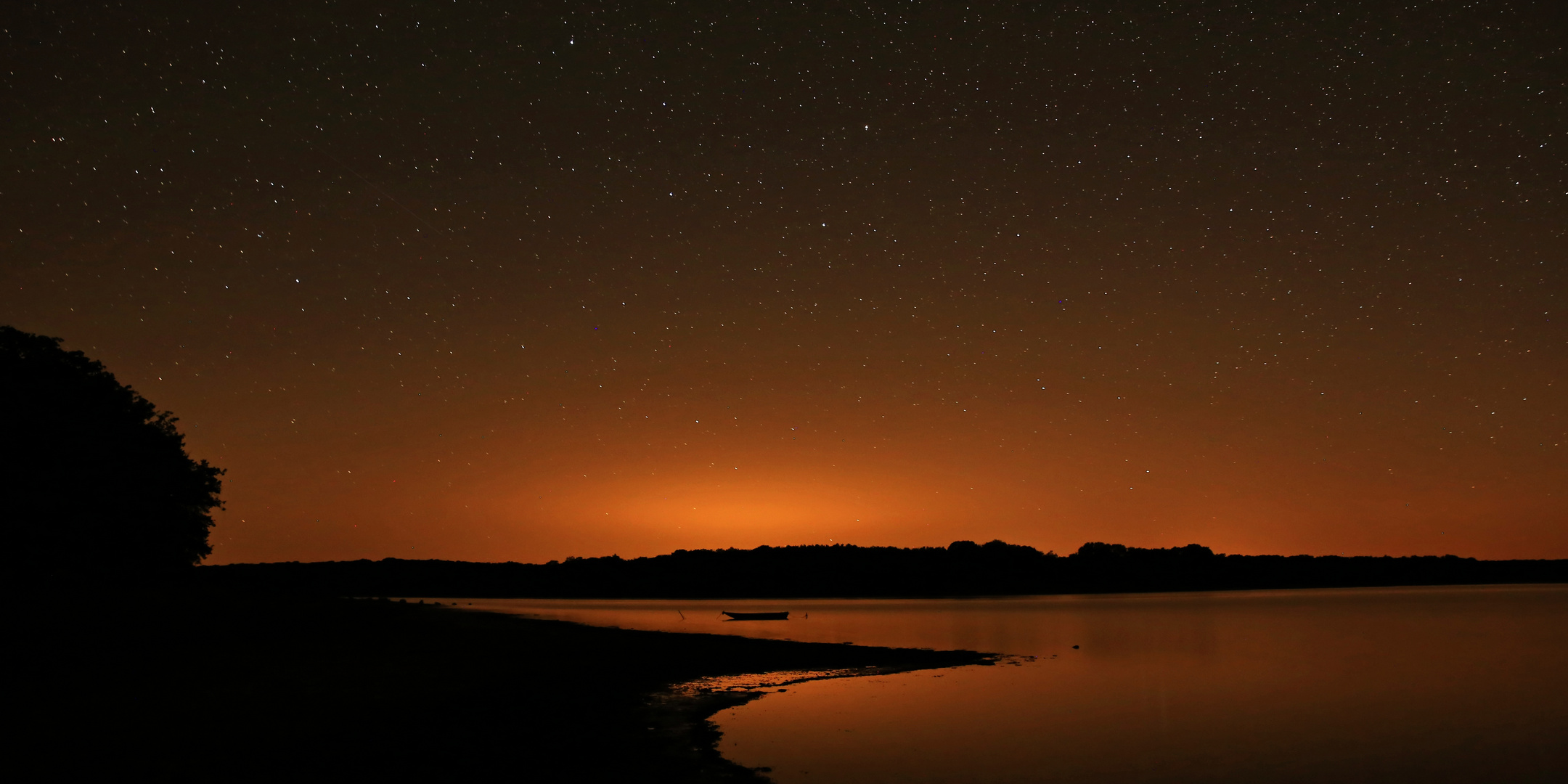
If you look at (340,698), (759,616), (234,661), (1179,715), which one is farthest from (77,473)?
(759,616)

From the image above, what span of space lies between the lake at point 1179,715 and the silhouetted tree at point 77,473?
97.4 ft

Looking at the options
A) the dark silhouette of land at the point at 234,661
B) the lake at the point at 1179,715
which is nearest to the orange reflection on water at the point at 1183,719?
the lake at the point at 1179,715

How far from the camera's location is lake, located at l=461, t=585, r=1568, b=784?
19.0 m

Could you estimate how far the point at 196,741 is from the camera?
15.5 meters

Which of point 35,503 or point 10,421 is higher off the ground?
point 10,421

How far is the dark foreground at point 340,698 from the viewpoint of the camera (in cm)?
1486

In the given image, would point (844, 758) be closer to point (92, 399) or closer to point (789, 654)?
point (789, 654)

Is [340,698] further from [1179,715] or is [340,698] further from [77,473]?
[77,473]

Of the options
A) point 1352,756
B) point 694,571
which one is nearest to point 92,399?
point 1352,756

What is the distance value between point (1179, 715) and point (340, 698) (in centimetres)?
2091

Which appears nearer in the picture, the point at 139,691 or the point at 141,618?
the point at 139,691

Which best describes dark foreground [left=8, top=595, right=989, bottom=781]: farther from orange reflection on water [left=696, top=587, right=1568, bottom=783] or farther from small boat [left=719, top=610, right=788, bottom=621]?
small boat [left=719, top=610, right=788, bottom=621]

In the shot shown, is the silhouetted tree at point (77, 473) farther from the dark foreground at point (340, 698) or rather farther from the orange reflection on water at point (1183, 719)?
the orange reflection on water at point (1183, 719)

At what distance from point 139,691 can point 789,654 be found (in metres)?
22.1
